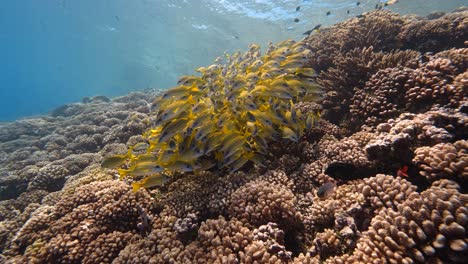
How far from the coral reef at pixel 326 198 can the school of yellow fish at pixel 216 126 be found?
0.69 feet

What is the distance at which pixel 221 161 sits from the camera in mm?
4172

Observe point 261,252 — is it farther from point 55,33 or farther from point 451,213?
point 55,33

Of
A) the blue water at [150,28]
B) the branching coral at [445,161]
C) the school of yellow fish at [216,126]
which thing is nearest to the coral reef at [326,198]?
the branching coral at [445,161]

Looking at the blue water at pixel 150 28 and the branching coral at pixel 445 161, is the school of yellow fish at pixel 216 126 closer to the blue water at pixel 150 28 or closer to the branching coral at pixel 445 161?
the branching coral at pixel 445 161

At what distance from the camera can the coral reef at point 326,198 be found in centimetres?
249

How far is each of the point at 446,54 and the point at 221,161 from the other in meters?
5.46

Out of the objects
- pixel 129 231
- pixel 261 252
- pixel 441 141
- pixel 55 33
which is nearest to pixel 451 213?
pixel 441 141

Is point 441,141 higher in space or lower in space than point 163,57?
lower

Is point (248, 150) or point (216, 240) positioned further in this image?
point (248, 150)

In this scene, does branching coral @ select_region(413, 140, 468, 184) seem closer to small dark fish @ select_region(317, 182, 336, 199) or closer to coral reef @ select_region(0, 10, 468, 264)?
coral reef @ select_region(0, 10, 468, 264)

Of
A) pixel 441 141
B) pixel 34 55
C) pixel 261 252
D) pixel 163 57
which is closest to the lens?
pixel 261 252

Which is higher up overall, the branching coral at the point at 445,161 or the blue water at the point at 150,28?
the blue water at the point at 150,28

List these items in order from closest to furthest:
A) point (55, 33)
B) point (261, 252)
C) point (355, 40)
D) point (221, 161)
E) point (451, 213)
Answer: point (451, 213), point (261, 252), point (221, 161), point (355, 40), point (55, 33)

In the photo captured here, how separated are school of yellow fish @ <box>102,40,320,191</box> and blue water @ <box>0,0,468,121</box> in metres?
27.5
